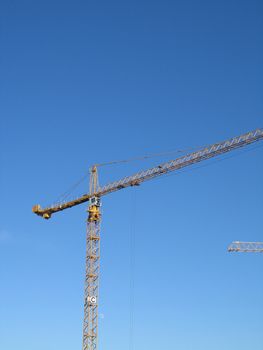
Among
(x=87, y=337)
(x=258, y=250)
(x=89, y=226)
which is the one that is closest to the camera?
(x=87, y=337)

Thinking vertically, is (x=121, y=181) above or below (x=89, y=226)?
above

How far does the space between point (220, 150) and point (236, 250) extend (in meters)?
35.7

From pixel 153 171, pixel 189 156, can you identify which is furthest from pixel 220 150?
pixel 153 171

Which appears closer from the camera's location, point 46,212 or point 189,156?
point 189,156

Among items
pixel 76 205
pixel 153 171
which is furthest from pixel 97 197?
pixel 153 171

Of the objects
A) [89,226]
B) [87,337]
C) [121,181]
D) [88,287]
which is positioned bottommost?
[87,337]

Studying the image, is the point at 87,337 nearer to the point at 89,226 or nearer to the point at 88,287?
the point at 88,287

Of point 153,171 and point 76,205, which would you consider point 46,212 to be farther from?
point 153,171

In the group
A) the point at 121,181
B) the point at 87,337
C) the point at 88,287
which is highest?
the point at 121,181

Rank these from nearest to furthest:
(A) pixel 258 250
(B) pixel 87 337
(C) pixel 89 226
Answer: (B) pixel 87 337, (C) pixel 89 226, (A) pixel 258 250

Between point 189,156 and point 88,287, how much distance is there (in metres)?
23.9

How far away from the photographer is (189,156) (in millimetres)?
88000

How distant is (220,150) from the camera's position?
86938 mm

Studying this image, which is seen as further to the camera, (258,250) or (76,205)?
(258,250)
